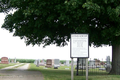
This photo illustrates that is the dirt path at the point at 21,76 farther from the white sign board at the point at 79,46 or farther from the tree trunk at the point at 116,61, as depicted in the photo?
the tree trunk at the point at 116,61

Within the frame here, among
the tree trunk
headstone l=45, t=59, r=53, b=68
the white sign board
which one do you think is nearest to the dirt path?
the white sign board

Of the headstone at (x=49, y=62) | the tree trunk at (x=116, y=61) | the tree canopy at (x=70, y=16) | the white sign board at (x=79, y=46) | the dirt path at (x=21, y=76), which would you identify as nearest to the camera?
the white sign board at (x=79, y=46)

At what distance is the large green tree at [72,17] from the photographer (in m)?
15.0

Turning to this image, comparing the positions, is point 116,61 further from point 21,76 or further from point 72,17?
point 21,76

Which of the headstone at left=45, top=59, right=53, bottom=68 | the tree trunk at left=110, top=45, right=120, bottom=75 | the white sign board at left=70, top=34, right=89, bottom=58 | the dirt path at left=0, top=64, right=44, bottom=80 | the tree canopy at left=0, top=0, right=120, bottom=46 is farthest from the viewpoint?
the headstone at left=45, top=59, right=53, bottom=68

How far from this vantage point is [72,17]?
1648cm

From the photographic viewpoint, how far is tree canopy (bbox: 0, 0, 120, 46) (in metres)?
15.0

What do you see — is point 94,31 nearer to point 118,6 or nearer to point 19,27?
point 118,6

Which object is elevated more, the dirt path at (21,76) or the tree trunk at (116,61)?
the tree trunk at (116,61)

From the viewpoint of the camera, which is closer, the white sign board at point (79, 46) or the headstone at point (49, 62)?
the white sign board at point (79, 46)

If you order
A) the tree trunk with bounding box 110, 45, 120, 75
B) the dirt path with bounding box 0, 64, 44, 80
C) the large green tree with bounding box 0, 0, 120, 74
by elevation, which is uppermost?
the large green tree with bounding box 0, 0, 120, 74

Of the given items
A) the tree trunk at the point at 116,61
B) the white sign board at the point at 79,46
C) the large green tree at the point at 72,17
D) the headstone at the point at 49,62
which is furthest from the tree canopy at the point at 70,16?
the headstone at the point at 49,62

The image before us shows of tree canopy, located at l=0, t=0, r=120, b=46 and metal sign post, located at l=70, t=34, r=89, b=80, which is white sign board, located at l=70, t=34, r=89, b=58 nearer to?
metal sign post, located at l=70, t=34, r=89, b=80

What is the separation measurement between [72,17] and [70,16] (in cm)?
21
